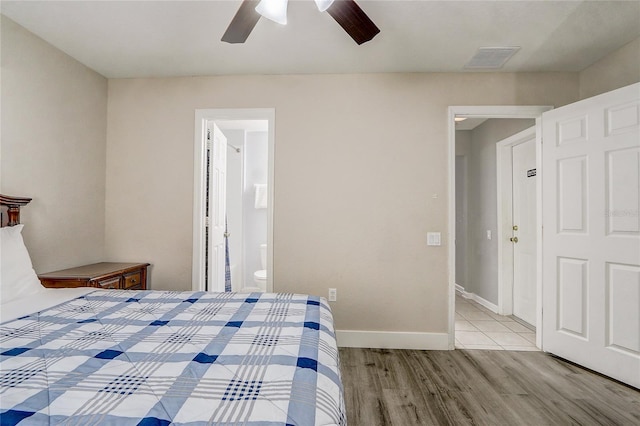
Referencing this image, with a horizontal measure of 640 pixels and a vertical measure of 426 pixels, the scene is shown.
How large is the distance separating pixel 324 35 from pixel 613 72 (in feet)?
8.09

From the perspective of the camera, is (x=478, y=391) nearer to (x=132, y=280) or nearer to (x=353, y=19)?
(x=353, y=19)

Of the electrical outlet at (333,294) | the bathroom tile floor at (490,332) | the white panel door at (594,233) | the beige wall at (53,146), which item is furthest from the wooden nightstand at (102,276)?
the white panel door at (594,233)

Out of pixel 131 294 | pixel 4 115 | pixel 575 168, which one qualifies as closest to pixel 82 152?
pixel 4 115

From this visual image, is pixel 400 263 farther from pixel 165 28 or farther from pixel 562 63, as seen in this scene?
pixel 165 28

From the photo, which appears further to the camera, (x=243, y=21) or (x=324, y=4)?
(x=243, y=21)

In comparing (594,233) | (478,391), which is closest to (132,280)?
(478,391)

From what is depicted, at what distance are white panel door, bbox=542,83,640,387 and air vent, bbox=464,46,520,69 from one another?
25.6 inches

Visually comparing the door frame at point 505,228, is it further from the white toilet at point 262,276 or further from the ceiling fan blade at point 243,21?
the ceiling fan blade at point 243,21

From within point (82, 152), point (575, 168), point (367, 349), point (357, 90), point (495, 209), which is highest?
point (357, 90)

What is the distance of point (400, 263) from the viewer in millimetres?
2939

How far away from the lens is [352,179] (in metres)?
2.98

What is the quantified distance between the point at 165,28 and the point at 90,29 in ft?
1.91

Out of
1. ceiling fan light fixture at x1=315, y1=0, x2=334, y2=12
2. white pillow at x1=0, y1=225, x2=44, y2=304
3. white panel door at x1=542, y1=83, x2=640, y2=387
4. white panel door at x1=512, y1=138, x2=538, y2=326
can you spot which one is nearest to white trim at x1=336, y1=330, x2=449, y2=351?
Result: white panel door at x1=542, y1=83, x2=640, y2=387

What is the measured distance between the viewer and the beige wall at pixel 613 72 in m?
2.40
